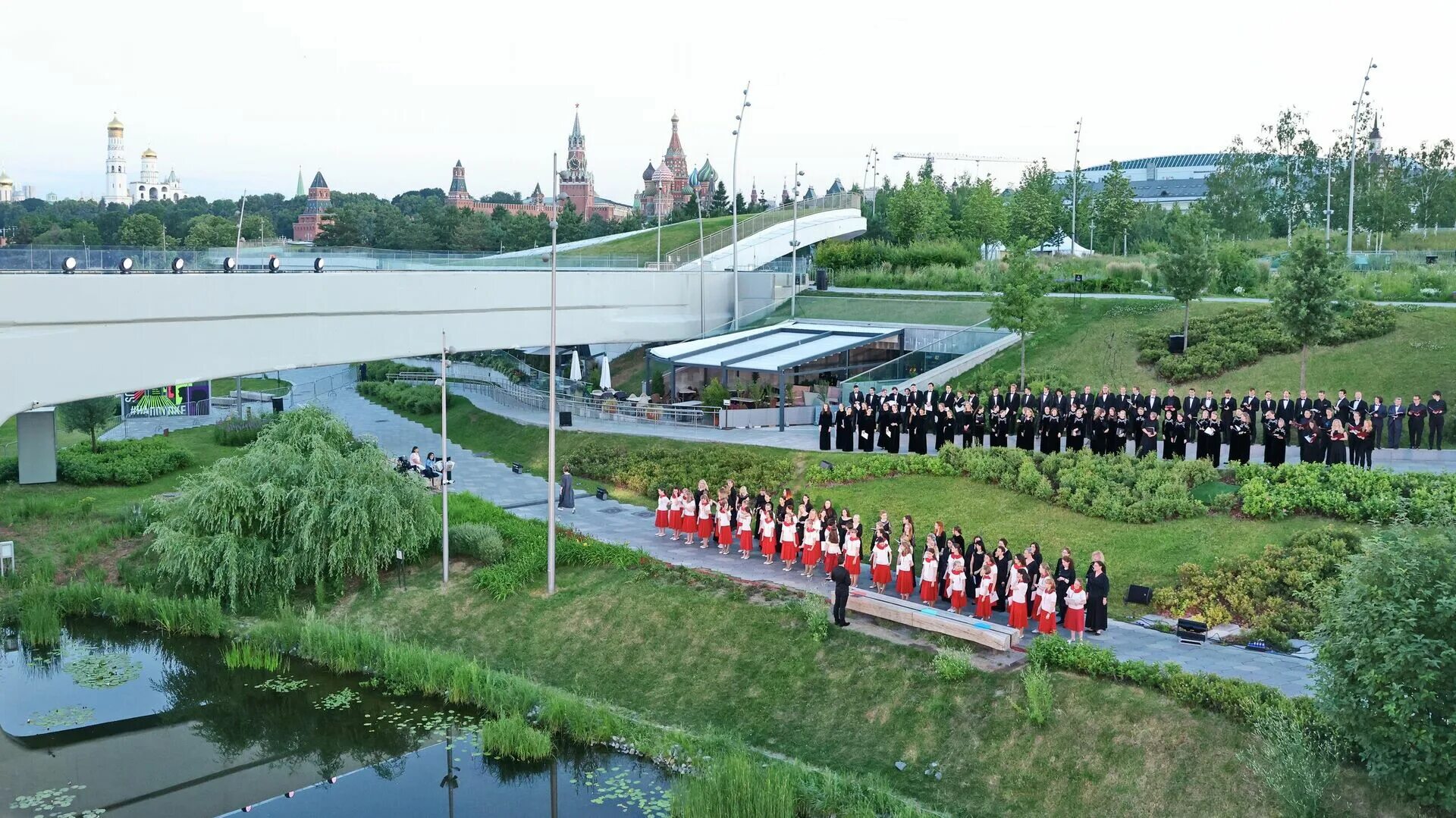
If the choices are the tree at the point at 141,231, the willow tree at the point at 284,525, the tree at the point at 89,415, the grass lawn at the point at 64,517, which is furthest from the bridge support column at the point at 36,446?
the tree at the point at 141,231

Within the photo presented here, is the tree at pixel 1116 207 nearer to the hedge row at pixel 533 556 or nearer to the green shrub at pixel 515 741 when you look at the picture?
the hedge row at pixel 533 556

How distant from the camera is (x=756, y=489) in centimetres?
2720

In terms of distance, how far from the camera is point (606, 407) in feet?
119

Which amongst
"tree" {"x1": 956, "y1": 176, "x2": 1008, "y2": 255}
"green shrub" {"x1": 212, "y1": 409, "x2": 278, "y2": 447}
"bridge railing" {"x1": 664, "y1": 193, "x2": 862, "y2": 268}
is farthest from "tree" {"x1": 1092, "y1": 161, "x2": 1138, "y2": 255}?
"green shrub" {"x1": 212, "y1": 409, "x2": 278, "y2": 447}

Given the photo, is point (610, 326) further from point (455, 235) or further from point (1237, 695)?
point (455, 235)

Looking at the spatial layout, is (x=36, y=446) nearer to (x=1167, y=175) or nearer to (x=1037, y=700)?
(x=1037, y=700)


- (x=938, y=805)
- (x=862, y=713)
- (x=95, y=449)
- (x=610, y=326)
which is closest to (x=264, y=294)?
(x=95, y=449)

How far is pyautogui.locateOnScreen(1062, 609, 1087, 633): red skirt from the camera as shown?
17297 millimetres

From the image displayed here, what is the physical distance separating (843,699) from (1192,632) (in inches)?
200

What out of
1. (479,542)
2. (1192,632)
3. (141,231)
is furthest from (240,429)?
(141,231)

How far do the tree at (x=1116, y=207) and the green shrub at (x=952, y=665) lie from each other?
134 ft

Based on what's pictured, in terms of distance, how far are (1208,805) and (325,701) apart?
1302 cm

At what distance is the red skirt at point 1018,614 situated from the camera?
58.2 ft

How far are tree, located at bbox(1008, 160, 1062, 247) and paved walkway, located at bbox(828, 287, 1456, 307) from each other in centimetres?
793
